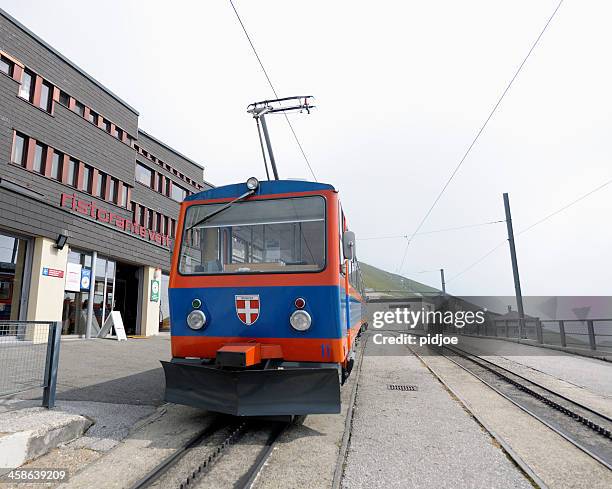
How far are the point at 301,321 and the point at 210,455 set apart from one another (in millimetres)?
1577

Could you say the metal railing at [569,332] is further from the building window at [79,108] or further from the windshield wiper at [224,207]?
the building window at [79,108]

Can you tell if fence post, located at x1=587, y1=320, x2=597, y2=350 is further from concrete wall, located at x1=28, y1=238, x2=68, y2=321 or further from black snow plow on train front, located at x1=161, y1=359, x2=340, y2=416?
concrete wall, located at x1=28, y1=238, x2=68, y2=321

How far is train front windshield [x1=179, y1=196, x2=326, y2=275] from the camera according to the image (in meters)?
4.50

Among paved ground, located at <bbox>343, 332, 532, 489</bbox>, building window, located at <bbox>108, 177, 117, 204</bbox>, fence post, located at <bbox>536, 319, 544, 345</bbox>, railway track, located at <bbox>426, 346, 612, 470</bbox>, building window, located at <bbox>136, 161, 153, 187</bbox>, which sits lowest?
railway track, located at <bbox>426, 346, 612, 470</bbox>

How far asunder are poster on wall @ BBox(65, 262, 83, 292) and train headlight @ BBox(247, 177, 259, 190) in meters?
12.0

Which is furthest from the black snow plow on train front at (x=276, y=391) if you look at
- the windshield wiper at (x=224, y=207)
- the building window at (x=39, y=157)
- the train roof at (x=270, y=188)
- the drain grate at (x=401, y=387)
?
the building window at (x=39, y=157)

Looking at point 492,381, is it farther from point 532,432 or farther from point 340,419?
point 340,419

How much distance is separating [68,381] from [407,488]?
6157 millimetres

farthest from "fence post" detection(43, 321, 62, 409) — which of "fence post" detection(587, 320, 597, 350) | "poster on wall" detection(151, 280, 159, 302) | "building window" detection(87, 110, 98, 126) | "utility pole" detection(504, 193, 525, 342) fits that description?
"utility pole" detection(504, 193, 525, 342)

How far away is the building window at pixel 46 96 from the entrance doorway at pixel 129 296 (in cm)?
718

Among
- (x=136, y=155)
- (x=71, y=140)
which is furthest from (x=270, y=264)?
(x=136, y=155)

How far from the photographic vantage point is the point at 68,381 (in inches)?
258

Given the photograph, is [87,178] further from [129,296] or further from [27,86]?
[129,296]

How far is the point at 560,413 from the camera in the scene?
5289mm
